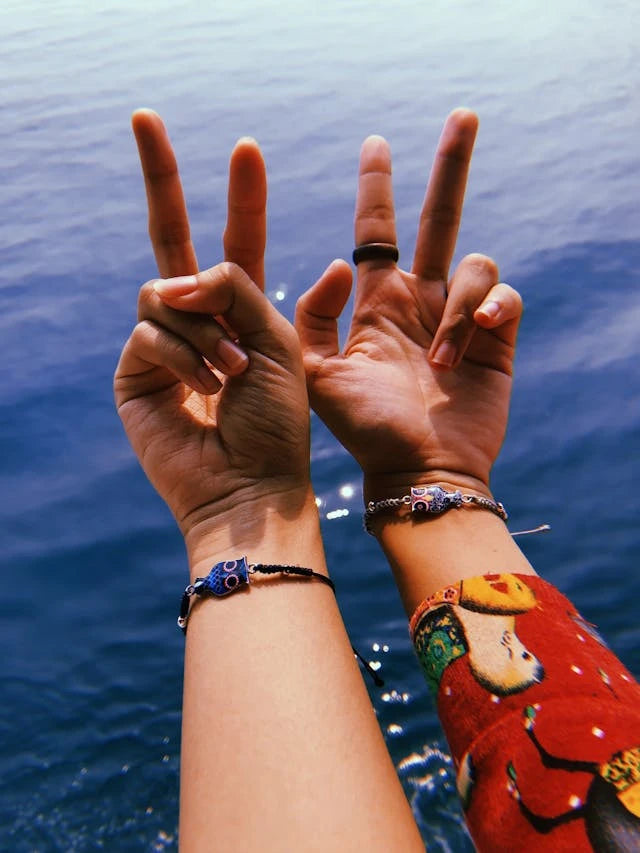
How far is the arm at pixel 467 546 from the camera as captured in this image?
0.92 meters

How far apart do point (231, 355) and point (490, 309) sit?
527 mm

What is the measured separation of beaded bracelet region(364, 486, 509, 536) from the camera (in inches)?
57.3

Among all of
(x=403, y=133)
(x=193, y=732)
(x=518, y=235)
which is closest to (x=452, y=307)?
(x=193, y=732)

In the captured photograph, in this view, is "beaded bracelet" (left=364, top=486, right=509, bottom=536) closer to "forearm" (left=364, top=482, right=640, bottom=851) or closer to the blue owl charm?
"forearm" (left=364, top=482, right=640, bottom=851)

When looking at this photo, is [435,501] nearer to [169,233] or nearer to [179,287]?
[179,287]

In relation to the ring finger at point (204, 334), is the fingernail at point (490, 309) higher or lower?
higher

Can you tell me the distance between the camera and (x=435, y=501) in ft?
4.77

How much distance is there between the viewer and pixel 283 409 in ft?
4.51

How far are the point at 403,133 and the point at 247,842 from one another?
4853mm

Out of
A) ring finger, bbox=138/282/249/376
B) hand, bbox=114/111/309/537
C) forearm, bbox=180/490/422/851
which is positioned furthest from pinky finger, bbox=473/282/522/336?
forearm, bbox=180/490/422/851

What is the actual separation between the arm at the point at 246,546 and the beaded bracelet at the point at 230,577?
0.06 feet

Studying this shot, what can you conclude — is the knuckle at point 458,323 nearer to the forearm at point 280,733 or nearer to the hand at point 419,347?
the hand at point 419,347

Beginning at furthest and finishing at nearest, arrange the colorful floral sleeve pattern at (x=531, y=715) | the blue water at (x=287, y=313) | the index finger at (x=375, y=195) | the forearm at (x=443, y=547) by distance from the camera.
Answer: the blue water at (x=287, y=313) → the index finger at (x=375, y=195) → the forearm at (x=443, y=547) → the colorful floral sleeve pattern at (x=531, y=715)

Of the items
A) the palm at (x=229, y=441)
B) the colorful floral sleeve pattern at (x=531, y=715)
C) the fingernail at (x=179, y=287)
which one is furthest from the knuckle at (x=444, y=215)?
the colorful floral sleeve pattern at (x=531, y=715)
